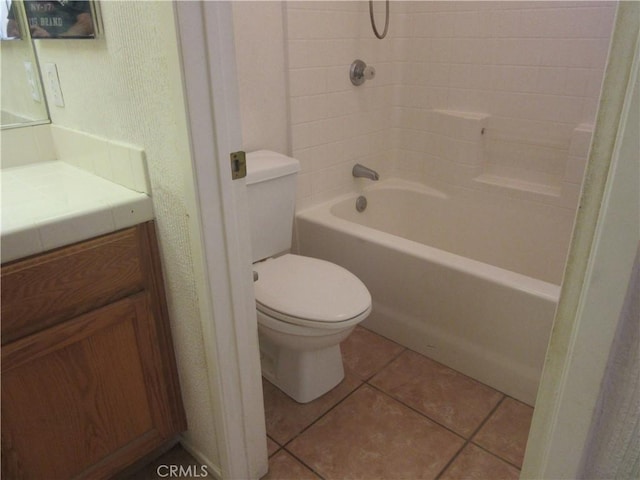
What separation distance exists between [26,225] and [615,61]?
104cm

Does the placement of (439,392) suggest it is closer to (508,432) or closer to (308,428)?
(508,432)

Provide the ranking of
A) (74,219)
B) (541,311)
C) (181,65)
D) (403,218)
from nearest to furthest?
(181,65) → (74,219) → (541,311) → (403,218)

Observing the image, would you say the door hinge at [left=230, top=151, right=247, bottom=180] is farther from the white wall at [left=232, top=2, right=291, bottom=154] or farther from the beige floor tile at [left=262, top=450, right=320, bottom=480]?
the beige floor tile at [left=262, top=450, right=320, bottom=480]


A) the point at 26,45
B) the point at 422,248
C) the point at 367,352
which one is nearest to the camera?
the point at 26,45

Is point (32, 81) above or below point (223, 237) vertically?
above

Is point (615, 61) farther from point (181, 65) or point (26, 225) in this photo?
point (26, 225)

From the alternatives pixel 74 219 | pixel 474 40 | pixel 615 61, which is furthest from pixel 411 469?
pixel 474 40

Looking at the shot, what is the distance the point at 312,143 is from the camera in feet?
7.18

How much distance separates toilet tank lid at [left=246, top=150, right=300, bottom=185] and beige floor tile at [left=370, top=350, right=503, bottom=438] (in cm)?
89

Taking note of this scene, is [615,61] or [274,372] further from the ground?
[615,61]

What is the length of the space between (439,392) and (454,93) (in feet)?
4.84

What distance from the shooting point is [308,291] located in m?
1.62

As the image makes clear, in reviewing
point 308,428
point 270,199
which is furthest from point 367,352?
point 270,199

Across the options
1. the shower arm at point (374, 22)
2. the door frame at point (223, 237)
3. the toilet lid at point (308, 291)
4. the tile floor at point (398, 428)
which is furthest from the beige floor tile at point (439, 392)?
the shower arm at point (374, 22)
